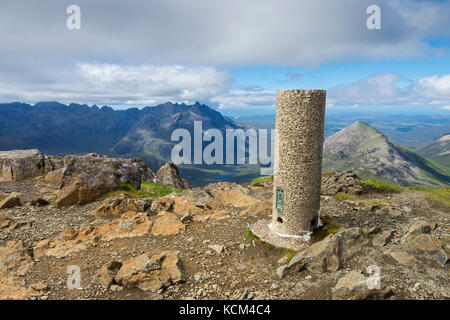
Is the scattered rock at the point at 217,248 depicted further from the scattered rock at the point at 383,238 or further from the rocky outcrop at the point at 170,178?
the rocky outcrop at the point at 170,178

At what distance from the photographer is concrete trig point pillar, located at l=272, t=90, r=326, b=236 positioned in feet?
42.7

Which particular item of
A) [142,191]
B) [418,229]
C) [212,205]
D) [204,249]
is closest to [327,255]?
[204,249]

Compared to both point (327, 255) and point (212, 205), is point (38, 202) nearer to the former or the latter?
point (212, 205)

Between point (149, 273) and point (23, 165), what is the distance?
69.0 ft

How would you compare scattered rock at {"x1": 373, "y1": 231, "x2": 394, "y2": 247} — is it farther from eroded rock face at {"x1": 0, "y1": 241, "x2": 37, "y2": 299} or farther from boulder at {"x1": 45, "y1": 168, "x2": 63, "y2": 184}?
boulder at {"x1": 45, "y1": 168, "x2": 63, "y2": 184}

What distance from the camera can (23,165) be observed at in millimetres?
24906

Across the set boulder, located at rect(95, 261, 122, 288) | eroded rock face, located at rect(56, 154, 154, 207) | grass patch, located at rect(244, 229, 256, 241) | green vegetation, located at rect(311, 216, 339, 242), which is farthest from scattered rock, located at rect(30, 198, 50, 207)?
green vegetation, located at rect(311, 216, 339, 242)

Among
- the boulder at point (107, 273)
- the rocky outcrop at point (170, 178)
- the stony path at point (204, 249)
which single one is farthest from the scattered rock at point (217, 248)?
the rocky outcrop at point (170, 178)

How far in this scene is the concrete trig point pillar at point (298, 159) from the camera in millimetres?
13008

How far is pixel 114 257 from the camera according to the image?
13.1 metres

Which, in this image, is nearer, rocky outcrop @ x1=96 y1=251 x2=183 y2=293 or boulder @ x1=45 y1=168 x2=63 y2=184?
rocky outcrop @ x1=96 y1=251 x2=183 y2=293

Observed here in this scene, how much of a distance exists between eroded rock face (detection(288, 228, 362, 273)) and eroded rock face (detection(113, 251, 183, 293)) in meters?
5.05

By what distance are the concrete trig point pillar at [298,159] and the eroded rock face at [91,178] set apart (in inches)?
536

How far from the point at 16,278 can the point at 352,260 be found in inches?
569
